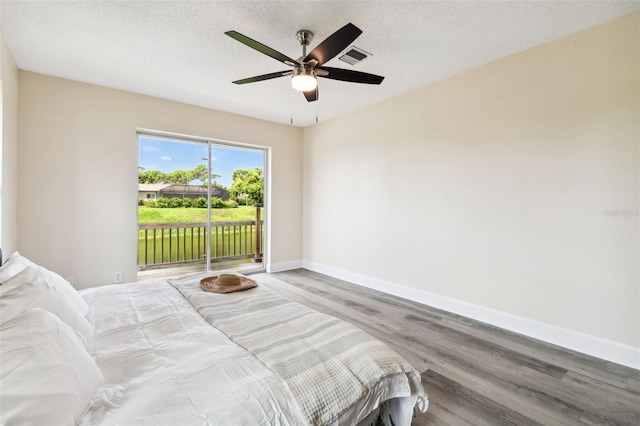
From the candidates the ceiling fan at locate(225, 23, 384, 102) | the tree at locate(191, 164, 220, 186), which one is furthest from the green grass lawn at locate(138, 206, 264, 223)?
the ceiling fan at locate(225, 23, 384, 102)

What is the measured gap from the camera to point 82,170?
3516 millimetres

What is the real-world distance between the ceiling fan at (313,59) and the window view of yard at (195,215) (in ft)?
8.62

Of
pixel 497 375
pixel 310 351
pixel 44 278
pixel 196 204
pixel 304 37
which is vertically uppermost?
pixel 304 37

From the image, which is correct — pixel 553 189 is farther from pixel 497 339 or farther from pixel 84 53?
pixel 84 53

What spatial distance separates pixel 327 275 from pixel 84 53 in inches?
169

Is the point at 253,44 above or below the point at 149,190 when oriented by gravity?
above

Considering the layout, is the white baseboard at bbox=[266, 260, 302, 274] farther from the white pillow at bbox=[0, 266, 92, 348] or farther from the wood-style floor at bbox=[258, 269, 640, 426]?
the white pillow at bbox=[0, 266, 92, 348]

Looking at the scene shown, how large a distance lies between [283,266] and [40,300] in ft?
13.3

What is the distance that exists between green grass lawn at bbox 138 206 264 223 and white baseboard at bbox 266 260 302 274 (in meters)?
1.02

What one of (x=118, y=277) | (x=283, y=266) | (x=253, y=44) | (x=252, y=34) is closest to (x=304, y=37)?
(x=252, y=34)

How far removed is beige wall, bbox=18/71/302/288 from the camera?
323cm

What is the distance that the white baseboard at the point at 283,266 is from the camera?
17.0ft

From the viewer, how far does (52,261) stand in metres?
3.37

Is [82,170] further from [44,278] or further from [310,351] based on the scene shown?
[310,351]
